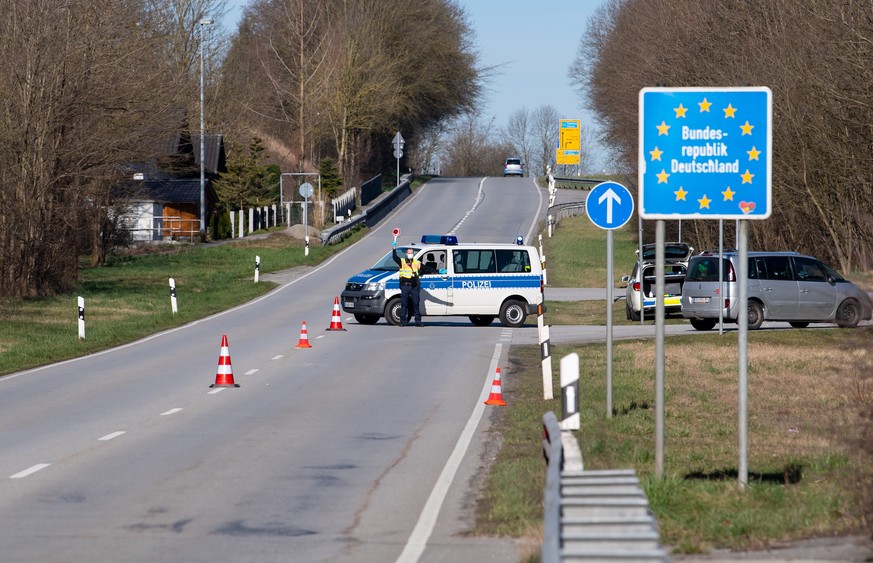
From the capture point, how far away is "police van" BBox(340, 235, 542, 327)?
30.5 m

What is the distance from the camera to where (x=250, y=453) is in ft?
40.5

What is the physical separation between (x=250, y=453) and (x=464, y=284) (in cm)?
1844

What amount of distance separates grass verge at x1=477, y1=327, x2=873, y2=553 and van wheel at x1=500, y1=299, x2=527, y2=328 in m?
8.60

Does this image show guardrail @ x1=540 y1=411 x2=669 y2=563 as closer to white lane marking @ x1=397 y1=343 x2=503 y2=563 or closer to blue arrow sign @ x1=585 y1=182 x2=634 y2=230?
white lane marking @ x1=397 y1=343 x2=503 y2=563

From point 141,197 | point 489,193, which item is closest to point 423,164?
point 489,193

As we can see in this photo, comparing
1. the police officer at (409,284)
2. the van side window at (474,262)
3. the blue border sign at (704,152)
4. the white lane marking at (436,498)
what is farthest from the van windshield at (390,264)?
the blue border sign at (704,152)

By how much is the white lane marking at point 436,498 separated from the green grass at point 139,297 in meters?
9.62

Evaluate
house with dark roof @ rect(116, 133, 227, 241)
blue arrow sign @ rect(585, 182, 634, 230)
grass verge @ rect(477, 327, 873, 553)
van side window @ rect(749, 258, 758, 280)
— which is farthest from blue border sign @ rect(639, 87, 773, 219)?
house with dark roof @ rect(116, 133, 227, 241)

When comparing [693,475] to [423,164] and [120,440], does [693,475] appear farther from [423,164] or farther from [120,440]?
[423,164]

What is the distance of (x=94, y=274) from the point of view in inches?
1889

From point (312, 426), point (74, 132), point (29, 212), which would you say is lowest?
point (312, 426)

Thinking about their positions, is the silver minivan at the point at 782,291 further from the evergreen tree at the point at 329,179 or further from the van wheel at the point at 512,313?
the evergreen tree at the point at 329,179

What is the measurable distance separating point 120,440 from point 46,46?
25178mm

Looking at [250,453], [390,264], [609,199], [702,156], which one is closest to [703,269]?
[390,264]
